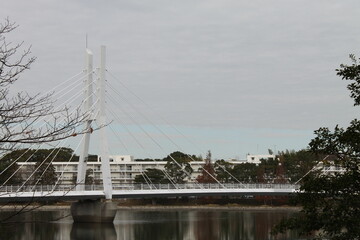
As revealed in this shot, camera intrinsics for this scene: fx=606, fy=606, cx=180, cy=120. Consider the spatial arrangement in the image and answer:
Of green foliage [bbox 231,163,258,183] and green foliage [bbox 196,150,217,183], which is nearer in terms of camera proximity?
green foliage [bbox 196,150,217,183]

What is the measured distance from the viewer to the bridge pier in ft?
112

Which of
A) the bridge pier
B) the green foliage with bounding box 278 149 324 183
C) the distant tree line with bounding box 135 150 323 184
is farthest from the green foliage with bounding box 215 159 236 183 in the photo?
the bridge pier

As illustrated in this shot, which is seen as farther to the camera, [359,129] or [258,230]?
[258,230]

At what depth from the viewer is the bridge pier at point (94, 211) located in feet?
112

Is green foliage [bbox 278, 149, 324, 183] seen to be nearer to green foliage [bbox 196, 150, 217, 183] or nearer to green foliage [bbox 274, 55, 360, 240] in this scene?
green foliage [bbox 196, 150, 217, 183]

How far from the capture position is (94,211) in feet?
114

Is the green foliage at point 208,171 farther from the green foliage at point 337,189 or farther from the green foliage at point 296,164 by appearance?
the green foliage at point 337,189

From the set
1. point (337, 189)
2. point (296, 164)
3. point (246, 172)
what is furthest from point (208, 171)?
point (337, 189)

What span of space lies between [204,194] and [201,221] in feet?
10.1

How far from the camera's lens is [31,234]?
30.3 meters

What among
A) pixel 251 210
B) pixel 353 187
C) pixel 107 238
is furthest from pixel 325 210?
pixel 251 210

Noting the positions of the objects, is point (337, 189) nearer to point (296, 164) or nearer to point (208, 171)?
point (208, 171)

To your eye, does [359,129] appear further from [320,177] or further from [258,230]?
[258,230]

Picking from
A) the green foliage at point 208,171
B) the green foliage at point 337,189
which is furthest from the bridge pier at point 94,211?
the green foliage at point 337,189
